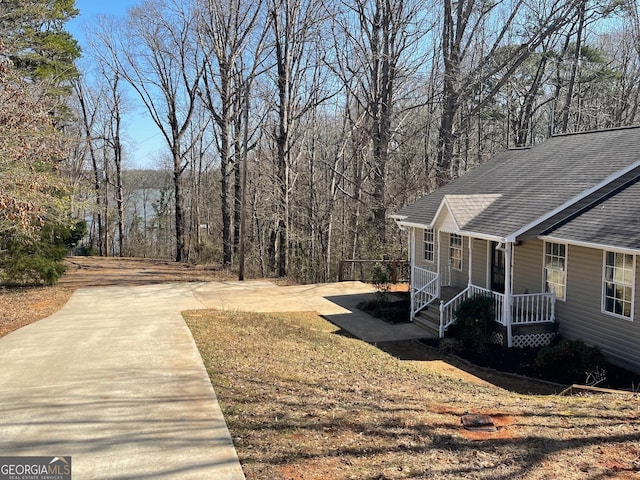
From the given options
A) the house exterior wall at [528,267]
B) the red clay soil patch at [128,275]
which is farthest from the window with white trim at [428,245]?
the red clay soil patch at [128,275]

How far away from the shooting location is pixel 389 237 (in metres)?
24.7

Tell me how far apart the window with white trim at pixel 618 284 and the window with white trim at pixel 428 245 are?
6.94m

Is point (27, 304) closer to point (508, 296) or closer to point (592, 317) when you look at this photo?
point (508, 296)

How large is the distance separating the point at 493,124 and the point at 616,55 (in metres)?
8.30

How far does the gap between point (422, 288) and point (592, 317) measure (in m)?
4.73

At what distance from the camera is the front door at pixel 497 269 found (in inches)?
520

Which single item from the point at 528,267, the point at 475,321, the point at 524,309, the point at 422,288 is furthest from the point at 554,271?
the point at 422,288

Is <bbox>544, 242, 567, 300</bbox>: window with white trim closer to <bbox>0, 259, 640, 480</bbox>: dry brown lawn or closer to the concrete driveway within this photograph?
<bbox>0, 259, 640, 480</bbox>: dry brown lawn

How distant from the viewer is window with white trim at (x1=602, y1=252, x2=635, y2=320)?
9625 mm

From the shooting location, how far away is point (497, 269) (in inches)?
526

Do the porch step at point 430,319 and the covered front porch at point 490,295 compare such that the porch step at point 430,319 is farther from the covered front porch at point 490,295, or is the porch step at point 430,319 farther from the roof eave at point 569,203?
the roof eave at point 569,203

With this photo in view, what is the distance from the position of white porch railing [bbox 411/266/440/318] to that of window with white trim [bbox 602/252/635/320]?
4867 millimetres

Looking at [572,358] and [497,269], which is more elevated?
[497,269]

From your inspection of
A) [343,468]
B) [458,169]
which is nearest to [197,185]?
[458,169]
